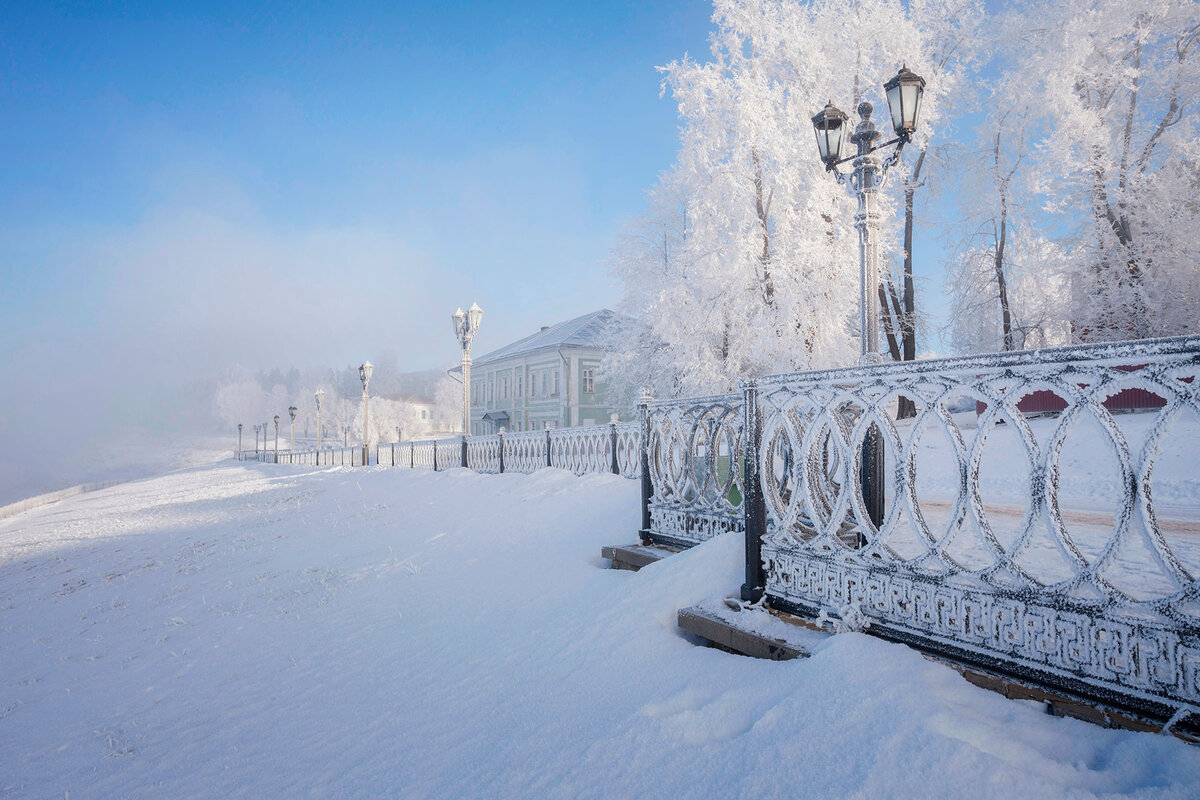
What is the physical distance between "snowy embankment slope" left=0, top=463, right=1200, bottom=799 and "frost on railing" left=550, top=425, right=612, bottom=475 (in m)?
2.79

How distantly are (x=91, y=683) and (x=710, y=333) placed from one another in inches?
572

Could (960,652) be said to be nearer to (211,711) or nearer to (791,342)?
(211,711)

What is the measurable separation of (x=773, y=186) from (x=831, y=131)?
10001mm

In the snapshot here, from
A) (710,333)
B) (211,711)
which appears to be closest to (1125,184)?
(710,333)

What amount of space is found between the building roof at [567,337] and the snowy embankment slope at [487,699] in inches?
971

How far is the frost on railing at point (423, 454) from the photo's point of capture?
18.6m

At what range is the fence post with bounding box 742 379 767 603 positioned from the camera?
11.2ft

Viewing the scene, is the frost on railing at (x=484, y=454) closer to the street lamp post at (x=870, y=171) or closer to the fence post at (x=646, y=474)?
the fence post at (x=646, y=474)

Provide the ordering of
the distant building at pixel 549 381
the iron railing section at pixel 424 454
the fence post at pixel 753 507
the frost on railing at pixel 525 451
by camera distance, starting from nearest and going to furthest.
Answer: the fence post at pixel 753 507, the frost on railing at pixel 525 451, the iron railing section at pixel 424 454, the distant building at pixel 549 381

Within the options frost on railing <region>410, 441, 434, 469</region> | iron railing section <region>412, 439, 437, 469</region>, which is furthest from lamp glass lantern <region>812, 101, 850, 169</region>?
frost on railing <region>410, 441, 434, 469</region>

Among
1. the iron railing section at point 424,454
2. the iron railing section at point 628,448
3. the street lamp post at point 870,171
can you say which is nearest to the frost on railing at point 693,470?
the street lamp post at point 870,171

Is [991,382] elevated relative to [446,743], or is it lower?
elevated

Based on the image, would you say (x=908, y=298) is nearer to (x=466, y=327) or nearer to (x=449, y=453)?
(x=466, y=327)

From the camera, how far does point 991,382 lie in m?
2.37
